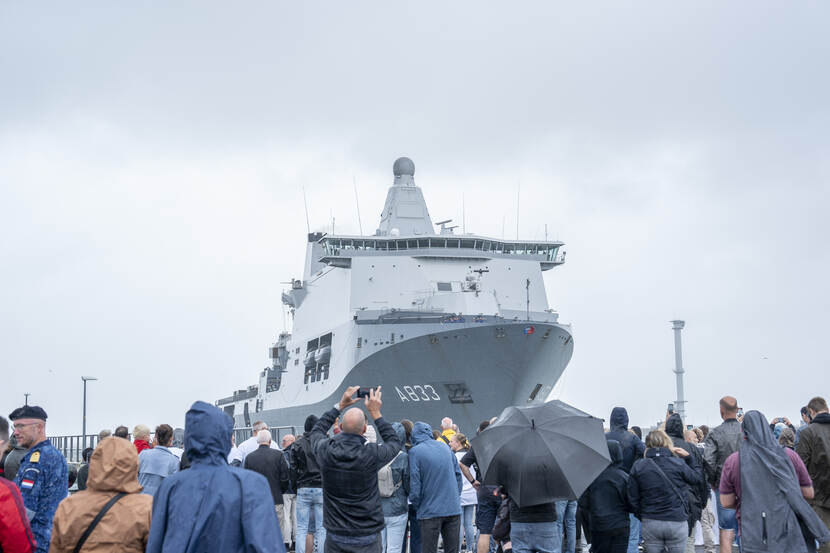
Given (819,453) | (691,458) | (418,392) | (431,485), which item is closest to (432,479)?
(431,485)

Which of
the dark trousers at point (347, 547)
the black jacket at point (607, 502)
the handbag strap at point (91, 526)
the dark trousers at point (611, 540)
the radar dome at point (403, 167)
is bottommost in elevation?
the dark trousers at point (611, 540)

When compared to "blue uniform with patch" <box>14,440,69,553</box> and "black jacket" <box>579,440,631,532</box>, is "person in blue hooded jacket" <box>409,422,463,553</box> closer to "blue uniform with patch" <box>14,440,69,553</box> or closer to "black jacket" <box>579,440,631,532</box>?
"black jacket" <box>579,440,631,532</box>

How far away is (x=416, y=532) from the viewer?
9016 mm

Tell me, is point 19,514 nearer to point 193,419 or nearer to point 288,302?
point 193,419

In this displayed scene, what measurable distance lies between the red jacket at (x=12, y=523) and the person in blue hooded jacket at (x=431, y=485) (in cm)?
420

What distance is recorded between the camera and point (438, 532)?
7988 mm

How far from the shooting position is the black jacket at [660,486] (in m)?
7.01

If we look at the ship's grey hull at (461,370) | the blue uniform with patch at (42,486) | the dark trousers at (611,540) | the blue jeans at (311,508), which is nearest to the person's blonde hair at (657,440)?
the dark trousers at (611,540)

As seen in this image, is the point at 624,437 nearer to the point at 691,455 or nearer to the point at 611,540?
the point at 691,455

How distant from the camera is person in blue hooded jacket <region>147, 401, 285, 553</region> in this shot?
3580 millimetres

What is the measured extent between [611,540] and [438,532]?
1725 millimetres

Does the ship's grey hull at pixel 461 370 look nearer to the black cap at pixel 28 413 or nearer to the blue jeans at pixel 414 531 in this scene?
the blue jeans at pixel 414 531

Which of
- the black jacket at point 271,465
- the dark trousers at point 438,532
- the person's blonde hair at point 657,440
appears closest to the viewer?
the person's blonde hair at point 657,440

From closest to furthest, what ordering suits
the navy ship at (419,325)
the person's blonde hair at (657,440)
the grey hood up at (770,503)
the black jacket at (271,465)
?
1. the grey hood up at (770,503)
2. the person's blonde hair at (657,440)
3. the black jacket at (271,465)
4. the navy ship at (419,325)
